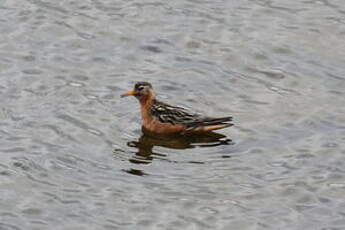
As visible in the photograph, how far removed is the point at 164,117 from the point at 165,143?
1.86 ft

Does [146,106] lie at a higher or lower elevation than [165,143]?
higher

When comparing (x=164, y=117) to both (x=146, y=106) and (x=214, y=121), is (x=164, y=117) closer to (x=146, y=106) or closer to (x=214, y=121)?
(x=146, y=106)

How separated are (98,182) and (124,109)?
362 cm

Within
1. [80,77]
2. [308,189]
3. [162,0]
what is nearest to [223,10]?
[162,0]

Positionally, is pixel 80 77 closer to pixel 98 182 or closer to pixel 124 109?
pixel 124 109

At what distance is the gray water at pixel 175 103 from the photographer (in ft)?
47.6

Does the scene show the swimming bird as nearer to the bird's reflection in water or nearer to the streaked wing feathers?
the streaked wing feathers

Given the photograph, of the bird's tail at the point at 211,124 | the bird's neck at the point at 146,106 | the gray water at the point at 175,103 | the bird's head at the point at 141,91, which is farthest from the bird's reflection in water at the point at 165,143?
the bird's head at the point at 141,91

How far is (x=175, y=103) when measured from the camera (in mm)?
18672

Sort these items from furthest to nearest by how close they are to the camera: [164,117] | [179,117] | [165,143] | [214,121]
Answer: [164,117]
[179,117]
[165,143]
[214,121]

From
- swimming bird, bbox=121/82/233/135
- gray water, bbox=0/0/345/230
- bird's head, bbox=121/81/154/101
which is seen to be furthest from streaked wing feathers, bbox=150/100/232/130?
gray water, bbox=0/0/345/230

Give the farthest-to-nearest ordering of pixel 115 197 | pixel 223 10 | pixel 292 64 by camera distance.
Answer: pixel 223 10 → pixel 292 64 → pixel 115 197

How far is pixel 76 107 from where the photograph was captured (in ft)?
59.5

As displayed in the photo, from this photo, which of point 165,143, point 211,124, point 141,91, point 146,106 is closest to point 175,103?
point 146,106
